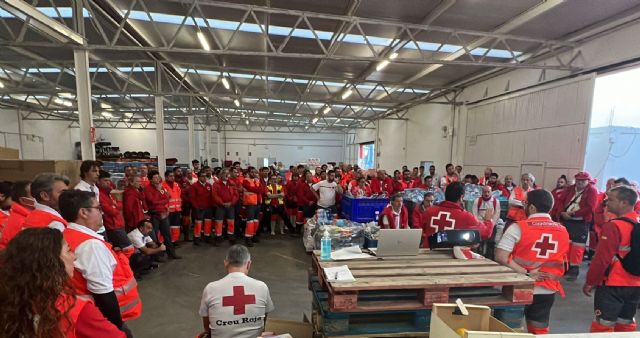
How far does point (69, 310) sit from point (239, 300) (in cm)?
100

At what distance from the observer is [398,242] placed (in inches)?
99.6

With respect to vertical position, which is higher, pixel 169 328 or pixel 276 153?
pixel 276 153

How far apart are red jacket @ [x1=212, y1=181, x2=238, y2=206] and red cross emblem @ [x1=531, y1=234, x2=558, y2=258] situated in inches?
233

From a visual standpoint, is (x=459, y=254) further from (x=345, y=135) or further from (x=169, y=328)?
(x=345, y=135)

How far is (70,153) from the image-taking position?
74.9 feet

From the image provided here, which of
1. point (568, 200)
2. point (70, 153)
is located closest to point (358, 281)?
point (568, 200)

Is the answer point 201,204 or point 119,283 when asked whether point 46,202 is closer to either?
point 119,283

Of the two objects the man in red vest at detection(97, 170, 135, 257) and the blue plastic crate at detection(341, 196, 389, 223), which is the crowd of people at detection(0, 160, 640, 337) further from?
the blue plastic crate at detection(341, 196, 389, 223)

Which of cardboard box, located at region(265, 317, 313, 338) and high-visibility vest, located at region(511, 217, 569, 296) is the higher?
high-visibility vest, located at region(511, 217, 569, 296)

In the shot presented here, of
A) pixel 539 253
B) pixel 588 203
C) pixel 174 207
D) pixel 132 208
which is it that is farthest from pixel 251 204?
pixel 588 203

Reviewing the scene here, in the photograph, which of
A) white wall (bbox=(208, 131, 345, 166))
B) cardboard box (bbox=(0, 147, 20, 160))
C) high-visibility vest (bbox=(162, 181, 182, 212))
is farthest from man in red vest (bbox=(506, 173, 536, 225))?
white wall (bbox=(208, 131, 345, 166))

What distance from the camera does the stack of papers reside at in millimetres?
1940

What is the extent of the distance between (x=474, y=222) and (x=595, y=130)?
6.43 m

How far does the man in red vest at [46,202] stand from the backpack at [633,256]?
5.01 metres
